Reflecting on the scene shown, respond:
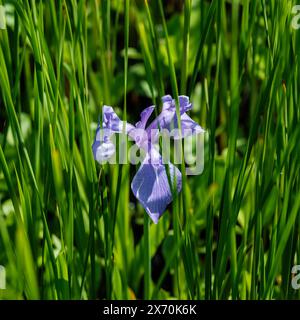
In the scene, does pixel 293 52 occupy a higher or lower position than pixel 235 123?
higher

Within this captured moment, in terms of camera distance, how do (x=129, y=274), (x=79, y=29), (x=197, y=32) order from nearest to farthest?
(x=79, y=29) < (x=129, y=274) < (x=197, y=32)

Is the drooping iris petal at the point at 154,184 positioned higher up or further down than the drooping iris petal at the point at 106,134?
further down

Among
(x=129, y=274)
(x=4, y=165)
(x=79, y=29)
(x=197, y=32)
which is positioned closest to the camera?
(x=4, y=165)

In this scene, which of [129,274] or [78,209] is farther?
[129,274]

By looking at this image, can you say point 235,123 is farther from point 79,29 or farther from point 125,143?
point 79,29

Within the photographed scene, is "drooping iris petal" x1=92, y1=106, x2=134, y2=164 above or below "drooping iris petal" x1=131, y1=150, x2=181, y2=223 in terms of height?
above
